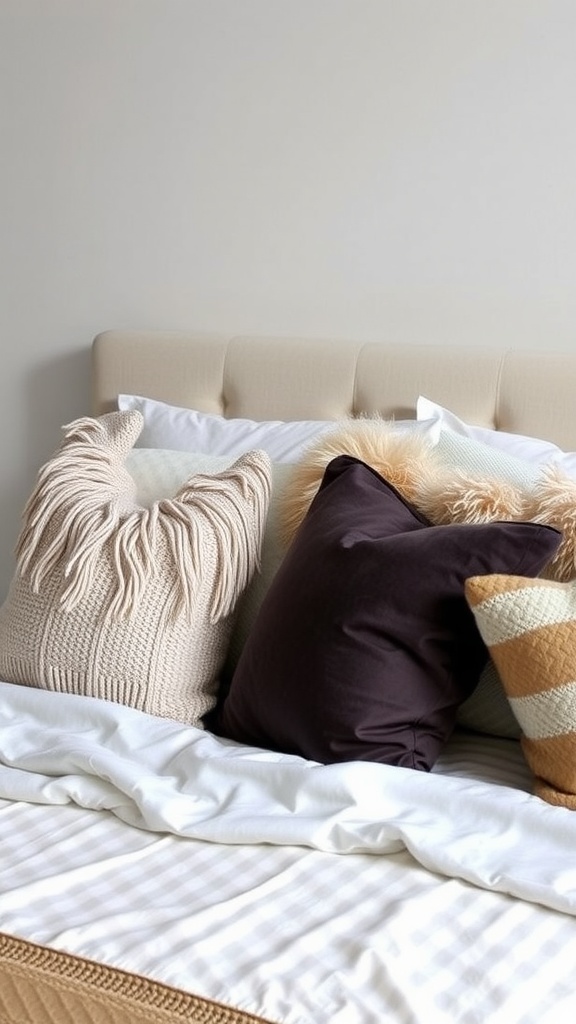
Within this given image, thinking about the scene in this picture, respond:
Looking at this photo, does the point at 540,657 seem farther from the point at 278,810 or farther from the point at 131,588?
the point at 131,588

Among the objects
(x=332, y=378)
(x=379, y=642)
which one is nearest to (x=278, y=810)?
(x=379, y=642)

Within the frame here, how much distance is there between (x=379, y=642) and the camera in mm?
1352

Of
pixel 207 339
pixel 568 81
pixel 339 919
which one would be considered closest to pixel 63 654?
pixel 339 919

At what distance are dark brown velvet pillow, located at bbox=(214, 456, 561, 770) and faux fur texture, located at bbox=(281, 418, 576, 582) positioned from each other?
62 mm

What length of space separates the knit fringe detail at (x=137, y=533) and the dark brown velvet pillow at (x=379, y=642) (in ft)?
0.51

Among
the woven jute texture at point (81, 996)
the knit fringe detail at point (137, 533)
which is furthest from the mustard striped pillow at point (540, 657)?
the woven jute texture at point (81, 996)

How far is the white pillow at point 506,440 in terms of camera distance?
180cm

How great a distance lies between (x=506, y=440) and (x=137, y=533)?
0.66 meters

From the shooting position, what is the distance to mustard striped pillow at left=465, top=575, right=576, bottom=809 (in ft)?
4.15

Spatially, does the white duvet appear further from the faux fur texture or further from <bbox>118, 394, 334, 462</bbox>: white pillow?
<bbox>118, 394, 334, 462</bbox>: white pillow

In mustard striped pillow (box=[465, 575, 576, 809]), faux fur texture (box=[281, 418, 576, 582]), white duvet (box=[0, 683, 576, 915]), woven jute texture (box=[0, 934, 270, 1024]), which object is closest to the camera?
woven jute texture (box=[0, 934, 270, 1024])

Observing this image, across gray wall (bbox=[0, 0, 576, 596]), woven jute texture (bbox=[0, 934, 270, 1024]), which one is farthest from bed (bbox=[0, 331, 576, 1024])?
gray wall (bbox=[0, 0, 576, 596])

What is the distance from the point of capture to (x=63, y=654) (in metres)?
1.53

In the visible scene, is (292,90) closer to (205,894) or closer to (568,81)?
(568,81)
